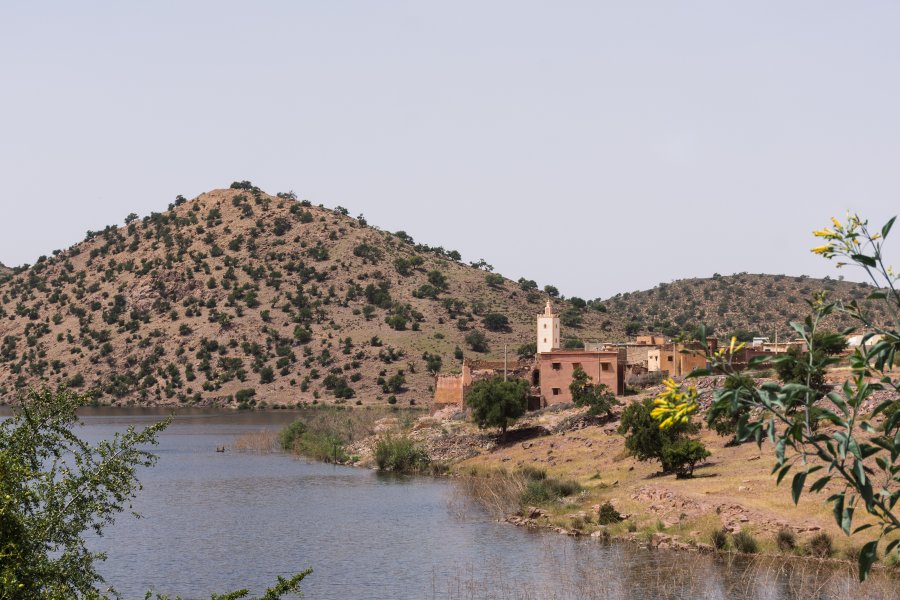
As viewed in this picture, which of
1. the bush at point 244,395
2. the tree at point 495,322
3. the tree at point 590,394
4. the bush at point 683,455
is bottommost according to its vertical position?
the bush at point 683,455

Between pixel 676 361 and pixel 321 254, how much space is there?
93619 mm

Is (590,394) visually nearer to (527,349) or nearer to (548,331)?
(548,331)

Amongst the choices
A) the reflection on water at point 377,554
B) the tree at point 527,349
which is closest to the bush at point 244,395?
the tree at point 527,349

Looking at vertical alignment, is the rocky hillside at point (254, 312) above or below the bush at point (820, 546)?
above

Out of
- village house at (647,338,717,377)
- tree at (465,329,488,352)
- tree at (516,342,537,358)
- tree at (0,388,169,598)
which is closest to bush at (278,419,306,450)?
village house at (647,338,717,377)

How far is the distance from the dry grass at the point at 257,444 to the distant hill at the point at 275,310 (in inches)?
1423

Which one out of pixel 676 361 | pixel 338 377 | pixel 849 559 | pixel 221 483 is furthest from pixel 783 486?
pixel 338 377

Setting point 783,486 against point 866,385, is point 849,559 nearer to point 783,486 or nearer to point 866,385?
point 783,486

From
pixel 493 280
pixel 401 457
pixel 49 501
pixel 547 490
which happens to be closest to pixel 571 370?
pixel 401 457

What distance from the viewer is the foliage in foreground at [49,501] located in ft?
61.1

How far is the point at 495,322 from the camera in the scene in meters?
150

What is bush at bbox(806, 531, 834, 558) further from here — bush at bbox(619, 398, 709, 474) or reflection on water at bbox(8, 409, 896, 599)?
bush at bbox(619, 398, 709, 474)

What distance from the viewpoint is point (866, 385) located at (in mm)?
10156

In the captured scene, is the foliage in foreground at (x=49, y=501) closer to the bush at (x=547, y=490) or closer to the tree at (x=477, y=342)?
the bush at (x=547, y=490)
